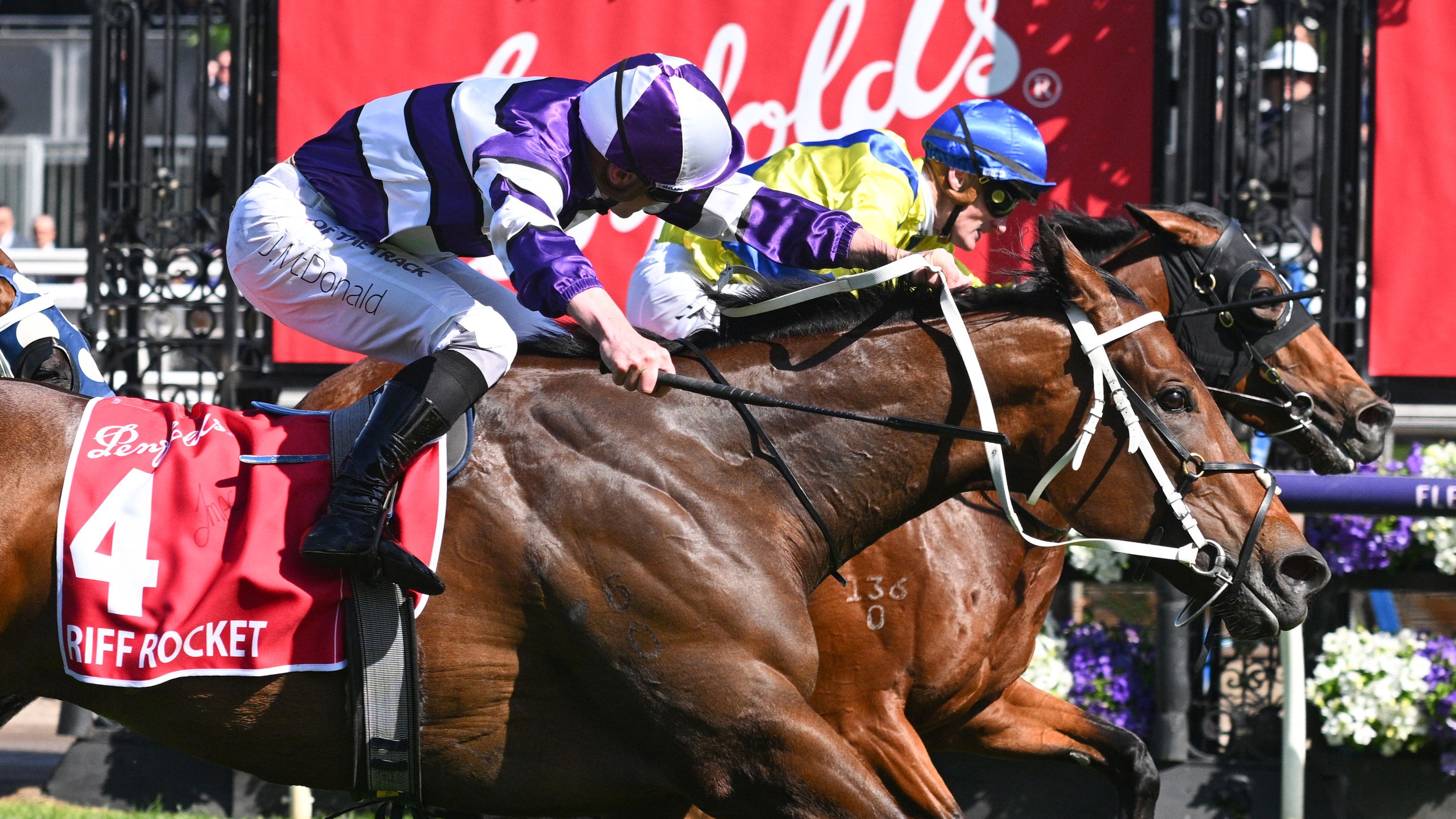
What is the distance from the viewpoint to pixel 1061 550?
13.0 ft

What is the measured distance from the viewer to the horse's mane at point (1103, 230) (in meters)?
4.18

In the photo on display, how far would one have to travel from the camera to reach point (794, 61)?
19.5 ft

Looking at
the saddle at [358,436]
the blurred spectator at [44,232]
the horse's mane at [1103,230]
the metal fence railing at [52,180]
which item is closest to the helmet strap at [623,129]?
the saddle at [358,436]

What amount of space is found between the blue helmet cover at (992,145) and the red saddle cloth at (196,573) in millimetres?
1909

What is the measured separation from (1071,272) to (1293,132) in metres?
3.42

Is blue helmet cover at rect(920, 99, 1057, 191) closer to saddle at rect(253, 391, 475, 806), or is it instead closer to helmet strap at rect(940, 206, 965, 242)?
helmet strap at rect(940, 206, 965, 242)

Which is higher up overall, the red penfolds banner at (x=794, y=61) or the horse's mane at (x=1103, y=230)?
the red penfolds banner at (x=794, y=61)

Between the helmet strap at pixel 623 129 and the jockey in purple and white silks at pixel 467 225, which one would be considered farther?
the helmet strap at pixel 623 129

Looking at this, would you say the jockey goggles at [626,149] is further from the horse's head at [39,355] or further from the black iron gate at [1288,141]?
the black iron gate at [1288,141]

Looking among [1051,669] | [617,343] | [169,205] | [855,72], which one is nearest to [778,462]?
[617,343]

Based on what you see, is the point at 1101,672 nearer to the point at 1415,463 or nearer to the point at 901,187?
the point at 1415,463

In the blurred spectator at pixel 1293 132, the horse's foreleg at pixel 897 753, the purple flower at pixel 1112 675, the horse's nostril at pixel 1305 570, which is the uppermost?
the blurred spectator at pixel 1293 132

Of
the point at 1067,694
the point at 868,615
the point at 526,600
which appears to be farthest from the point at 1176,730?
the point at 526,600

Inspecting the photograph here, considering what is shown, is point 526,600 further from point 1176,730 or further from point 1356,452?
point 1176,730
